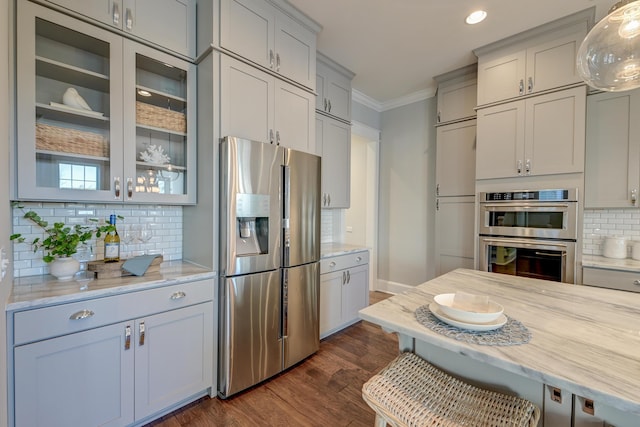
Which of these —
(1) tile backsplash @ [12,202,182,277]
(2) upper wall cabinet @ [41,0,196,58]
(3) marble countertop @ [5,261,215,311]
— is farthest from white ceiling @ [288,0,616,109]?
(3) marble countertop @ [5,261,215,311]

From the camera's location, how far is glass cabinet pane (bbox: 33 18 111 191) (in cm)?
156

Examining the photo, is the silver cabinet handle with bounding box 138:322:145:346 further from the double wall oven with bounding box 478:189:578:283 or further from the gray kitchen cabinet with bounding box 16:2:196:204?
the double wall oven with bounding box 478:189:578:283

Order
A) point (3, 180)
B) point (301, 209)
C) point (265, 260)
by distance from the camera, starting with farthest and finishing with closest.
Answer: point (301, 209) < point (265, 260) < point (3, 180)

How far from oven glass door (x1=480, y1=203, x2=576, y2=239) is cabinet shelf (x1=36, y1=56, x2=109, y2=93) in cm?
334

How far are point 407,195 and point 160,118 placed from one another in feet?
10.6

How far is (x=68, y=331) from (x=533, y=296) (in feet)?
7.77

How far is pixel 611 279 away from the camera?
217cm

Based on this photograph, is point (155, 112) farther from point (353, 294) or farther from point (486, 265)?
point (486, 265)

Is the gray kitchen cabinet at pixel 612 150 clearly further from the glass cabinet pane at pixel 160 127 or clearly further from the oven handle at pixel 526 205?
the glass cabinet pane at pixel 160 127

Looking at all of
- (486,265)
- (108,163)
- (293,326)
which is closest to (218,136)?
(108,163)

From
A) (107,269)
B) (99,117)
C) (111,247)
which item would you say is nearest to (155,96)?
(99,117)

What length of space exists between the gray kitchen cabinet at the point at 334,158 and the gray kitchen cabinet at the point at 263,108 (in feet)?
1.88

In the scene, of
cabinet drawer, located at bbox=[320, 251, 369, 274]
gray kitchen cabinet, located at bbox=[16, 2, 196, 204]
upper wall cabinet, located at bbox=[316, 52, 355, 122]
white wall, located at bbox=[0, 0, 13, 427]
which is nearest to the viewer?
white wall, located at bbox=[0, 0, 13, 427]

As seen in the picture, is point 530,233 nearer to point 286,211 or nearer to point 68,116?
point 286,211
